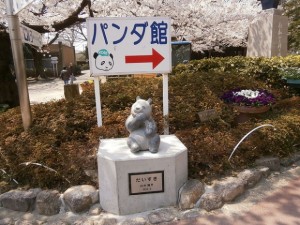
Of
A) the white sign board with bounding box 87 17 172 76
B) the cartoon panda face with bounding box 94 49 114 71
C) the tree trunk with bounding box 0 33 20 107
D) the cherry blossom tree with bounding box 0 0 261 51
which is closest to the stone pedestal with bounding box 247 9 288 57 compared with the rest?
the cherry blossom tree with bounding box 0 0 261 51

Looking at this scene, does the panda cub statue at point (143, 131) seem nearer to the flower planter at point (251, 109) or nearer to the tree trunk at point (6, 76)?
the flower planter at point (251, 109)

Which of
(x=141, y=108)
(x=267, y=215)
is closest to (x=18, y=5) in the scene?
(x=141, y=108)

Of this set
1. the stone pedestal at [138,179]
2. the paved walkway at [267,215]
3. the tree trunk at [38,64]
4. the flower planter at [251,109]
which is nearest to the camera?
the paved walkway at [267,215]

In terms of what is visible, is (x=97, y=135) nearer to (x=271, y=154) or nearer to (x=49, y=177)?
(x=49, y=177)

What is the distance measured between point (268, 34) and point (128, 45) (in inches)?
277

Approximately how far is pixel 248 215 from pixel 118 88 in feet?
11.8

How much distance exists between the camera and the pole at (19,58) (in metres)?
3.80

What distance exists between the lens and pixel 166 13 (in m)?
10.0

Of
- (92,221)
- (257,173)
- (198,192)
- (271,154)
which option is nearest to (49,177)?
(92,221)

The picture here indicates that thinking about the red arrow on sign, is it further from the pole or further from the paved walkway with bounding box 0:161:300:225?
the paved walkway with bounding box 0:161:300:225

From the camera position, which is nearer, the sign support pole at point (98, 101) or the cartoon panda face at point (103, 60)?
the cartoon panda face at point (103, 60)

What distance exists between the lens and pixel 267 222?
285 cm

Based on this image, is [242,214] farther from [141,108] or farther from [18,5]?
[18,5]

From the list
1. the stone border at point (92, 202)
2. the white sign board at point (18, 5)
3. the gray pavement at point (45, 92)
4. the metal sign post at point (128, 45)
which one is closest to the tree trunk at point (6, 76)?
the gray pavement at point (45, 92)
